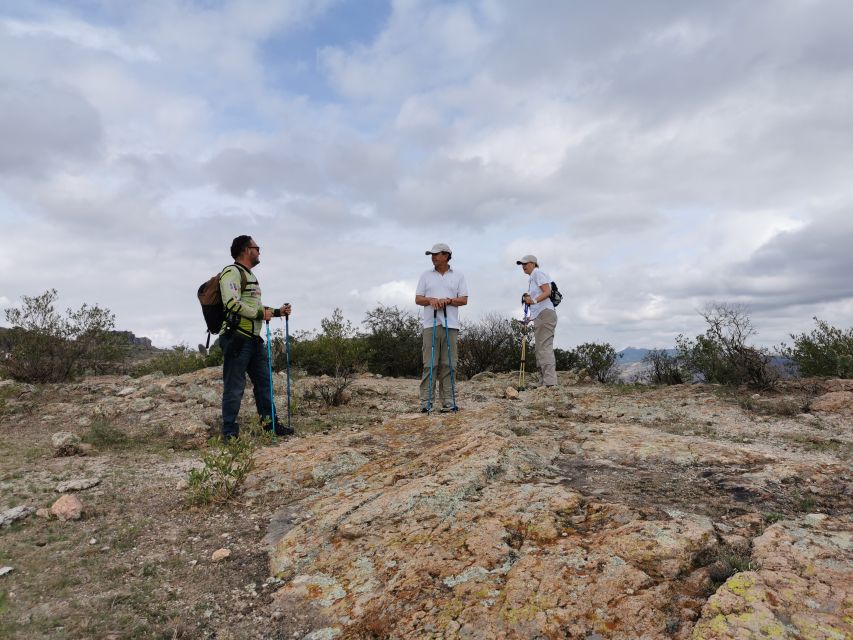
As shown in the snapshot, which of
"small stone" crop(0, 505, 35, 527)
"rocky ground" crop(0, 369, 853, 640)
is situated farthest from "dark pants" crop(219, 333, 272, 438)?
"small stone" crop(0, 505, 35, 527)

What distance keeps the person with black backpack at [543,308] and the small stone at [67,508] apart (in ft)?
21.3

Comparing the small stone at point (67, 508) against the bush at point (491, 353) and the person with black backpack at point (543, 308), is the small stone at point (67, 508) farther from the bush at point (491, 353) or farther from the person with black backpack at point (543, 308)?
the bush at point (491, 353)

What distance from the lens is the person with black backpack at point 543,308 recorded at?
8.60 metres

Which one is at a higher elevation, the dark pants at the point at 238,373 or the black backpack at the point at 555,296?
the black backpack at the point at 555,296

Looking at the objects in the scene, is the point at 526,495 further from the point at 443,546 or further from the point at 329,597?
the point at 329,597

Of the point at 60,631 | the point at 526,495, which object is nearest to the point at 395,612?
the point at 526,495

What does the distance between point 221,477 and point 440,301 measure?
11.7 feet

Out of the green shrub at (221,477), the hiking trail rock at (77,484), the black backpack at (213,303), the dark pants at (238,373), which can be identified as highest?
the black backpack at (213,303)

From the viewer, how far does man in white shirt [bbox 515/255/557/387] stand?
28.2 ft

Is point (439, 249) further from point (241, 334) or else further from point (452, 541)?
point (452, 541)

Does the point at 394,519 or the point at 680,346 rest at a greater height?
the point at 680,346

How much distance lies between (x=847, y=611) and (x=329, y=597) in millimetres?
1845

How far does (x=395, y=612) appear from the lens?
82.7 inches

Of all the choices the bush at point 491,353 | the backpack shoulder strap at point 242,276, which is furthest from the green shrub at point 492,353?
the backpack shoulder strap at point 242,276
